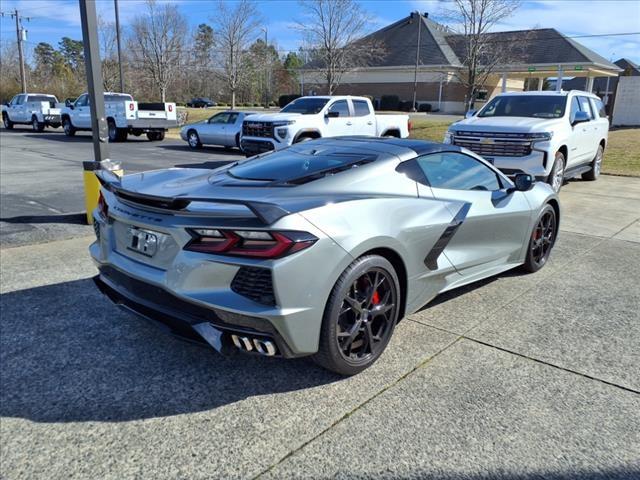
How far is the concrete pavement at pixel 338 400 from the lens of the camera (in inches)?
101

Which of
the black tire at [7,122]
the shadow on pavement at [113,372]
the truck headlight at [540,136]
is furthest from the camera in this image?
the black tire at [7,122]

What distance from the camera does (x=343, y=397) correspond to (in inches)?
123

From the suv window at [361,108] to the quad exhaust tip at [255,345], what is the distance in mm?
13248

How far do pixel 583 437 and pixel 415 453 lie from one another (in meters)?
0.90

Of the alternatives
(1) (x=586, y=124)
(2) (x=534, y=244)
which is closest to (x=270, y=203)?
(2) (x=534, y=244)

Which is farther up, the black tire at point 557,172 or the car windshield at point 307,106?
the car windshield at point 307,106

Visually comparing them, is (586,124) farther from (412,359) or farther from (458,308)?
(412,359)

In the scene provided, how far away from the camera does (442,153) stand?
426cm

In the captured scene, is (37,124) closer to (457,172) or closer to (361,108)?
(361,108)

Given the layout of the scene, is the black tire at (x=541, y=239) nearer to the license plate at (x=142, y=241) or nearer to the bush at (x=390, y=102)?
the license plate at (x=142, y=241)

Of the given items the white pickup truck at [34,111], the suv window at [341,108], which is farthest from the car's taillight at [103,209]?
the white pickup truck at [34,111]

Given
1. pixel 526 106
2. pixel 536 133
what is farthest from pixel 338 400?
pixel 526 106

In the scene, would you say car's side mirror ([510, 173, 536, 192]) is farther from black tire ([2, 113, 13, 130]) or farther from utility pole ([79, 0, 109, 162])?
black tire ([2, 113, 13, 130])

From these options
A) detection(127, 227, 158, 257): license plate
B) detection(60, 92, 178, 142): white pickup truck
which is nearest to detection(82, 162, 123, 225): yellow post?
detection(127, 227, 158, 257): license plate
